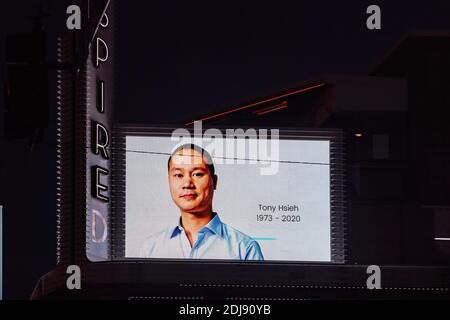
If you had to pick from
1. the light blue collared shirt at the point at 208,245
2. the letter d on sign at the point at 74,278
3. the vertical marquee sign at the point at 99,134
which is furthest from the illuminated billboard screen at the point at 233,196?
the letter d on sign at the point at 74,278

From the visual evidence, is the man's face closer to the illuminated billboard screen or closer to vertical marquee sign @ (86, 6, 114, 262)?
the illuminated billboard screen

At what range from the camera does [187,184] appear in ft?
53.2

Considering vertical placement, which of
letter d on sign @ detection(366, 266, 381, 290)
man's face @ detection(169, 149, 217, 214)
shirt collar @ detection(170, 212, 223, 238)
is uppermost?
man's face @ detection(169, 149, 217, 214)

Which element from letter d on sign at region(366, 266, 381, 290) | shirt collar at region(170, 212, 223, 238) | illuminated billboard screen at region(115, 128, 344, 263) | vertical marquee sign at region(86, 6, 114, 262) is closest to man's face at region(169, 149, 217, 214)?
illuminated billboard screen at region(115, 128, 344, 263)

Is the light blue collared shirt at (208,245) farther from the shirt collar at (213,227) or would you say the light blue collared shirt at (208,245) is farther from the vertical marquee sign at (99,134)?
the vertical marquee sign at (99,134)

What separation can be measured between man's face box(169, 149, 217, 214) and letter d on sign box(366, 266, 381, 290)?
9.80ft

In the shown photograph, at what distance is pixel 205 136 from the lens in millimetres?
15961

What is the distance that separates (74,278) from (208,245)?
2.60m

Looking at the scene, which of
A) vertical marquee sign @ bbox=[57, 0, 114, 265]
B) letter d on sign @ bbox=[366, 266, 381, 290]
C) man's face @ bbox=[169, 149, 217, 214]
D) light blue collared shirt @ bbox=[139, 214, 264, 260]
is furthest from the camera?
man's face @ bbox=[169, 149, 217, 214]

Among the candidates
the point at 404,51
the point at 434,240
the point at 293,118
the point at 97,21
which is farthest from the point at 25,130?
the point at 434,240

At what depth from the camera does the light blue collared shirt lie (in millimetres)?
15914

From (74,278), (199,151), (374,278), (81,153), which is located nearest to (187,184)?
(199,151)

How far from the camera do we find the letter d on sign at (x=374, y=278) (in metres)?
15.5

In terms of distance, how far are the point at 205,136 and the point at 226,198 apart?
1.20 metres
